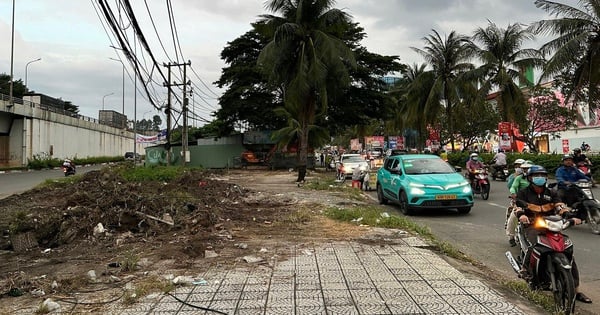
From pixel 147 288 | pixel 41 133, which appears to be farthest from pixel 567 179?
pixel 41 133

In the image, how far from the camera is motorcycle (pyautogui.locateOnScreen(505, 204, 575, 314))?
4.21m

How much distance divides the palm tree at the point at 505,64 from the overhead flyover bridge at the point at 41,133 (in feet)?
124

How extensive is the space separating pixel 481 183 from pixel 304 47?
10.2 metres

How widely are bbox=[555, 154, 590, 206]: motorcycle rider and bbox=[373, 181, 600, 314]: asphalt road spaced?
0.64 meters

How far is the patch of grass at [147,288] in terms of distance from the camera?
4.65 meters

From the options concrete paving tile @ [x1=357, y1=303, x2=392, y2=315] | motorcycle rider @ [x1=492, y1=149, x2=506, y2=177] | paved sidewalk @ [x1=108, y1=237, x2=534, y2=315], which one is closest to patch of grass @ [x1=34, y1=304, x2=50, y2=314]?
paved sidewalk @ [x1=108, y1=237, x2=534, y2=315]

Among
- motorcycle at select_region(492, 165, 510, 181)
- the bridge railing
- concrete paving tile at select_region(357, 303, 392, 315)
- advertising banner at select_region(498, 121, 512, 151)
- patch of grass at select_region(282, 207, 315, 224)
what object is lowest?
concrete paving tile at select_region(357, 303, 392, 315)

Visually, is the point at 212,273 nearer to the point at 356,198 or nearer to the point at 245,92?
the point at 356,198

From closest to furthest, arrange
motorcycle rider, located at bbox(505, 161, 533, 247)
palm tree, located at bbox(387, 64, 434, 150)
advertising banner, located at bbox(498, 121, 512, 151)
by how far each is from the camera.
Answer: motorcycle rider, located at bbox(505, 161, 533, 247), advertising banner, located at bbox(498, 121, 512, 151), palm tree, located at bbox(387, 64, 434, 150)

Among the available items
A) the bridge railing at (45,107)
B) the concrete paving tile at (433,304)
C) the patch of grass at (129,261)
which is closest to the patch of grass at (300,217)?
the patch of grass at (129,261)

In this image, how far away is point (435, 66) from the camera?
→ 112 feet

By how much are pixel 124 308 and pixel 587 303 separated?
456 centimetres

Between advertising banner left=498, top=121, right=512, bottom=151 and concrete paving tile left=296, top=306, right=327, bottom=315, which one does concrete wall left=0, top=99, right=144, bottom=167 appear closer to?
advertising banner left=498, top=121, right=512, bottom=151

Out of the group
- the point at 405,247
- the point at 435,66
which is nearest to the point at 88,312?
the point at 405,247
